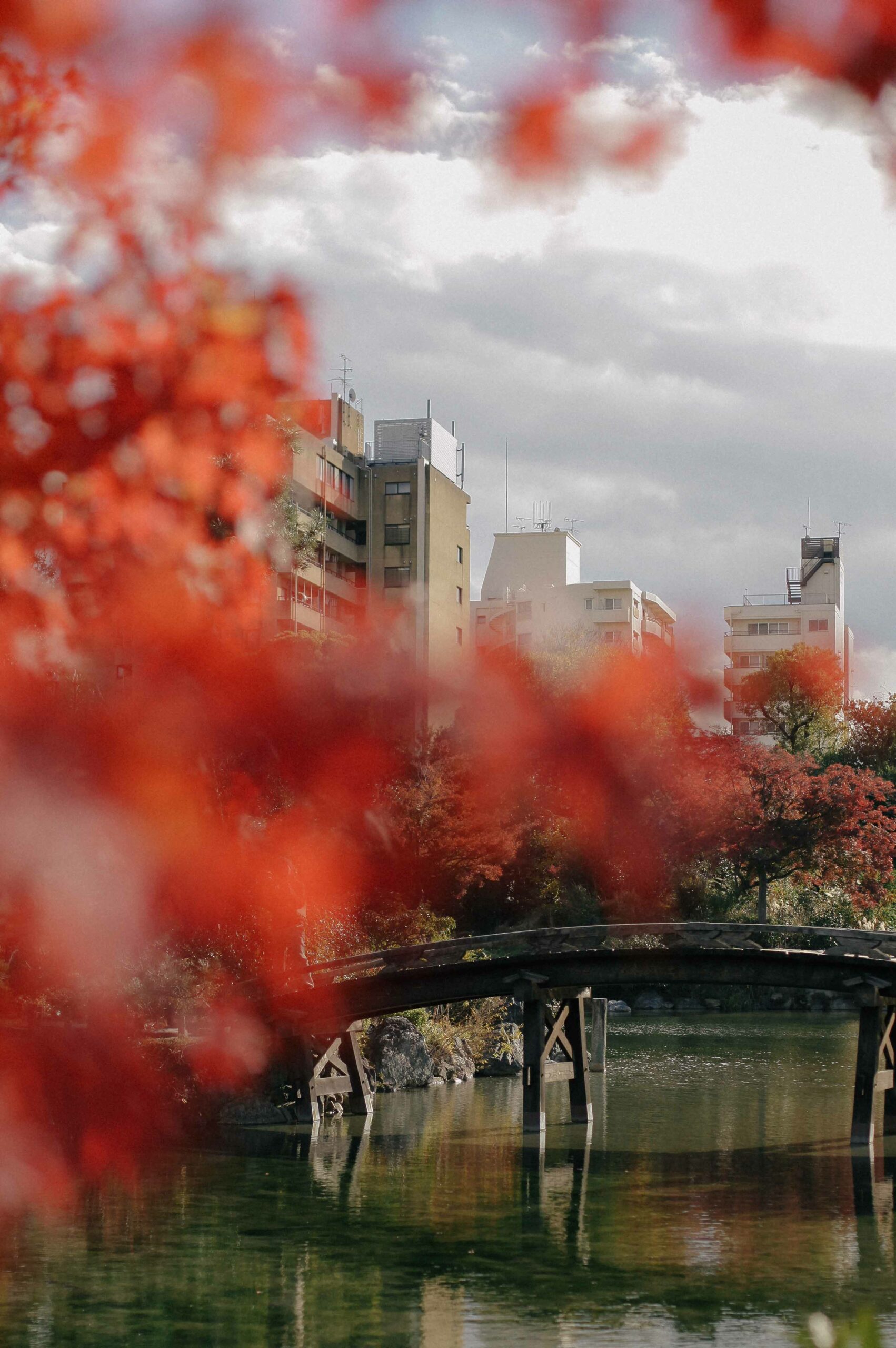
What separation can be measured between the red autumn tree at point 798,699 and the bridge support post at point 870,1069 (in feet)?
107

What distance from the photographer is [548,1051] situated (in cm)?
1991

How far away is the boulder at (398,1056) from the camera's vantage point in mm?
24016

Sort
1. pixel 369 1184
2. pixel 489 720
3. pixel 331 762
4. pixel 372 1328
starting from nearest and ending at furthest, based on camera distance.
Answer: pixel 372 1328 → pixel 369 1184 → pixel 331 762 → pixel 489 720

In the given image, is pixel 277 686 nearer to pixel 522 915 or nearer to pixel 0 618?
pixel 0 618

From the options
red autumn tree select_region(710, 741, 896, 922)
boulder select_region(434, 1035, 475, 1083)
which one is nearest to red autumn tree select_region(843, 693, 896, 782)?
red autumn tree select_region(710, 741, 896, 922)

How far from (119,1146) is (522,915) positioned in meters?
19.3

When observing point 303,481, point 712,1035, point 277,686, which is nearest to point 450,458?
point 303,481

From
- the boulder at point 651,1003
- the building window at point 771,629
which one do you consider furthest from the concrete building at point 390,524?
the building window at point 771,629

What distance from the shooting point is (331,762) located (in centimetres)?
2580

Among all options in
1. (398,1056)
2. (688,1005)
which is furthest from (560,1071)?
(688,1005)

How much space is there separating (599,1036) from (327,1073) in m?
5.82

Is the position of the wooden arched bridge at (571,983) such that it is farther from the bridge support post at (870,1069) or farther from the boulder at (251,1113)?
the boulder at (251,1113)

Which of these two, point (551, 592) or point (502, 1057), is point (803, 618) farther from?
point (502, 1057)

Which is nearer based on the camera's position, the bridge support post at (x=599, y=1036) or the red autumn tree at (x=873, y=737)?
the bridge support post at (x=599, y=1036)
